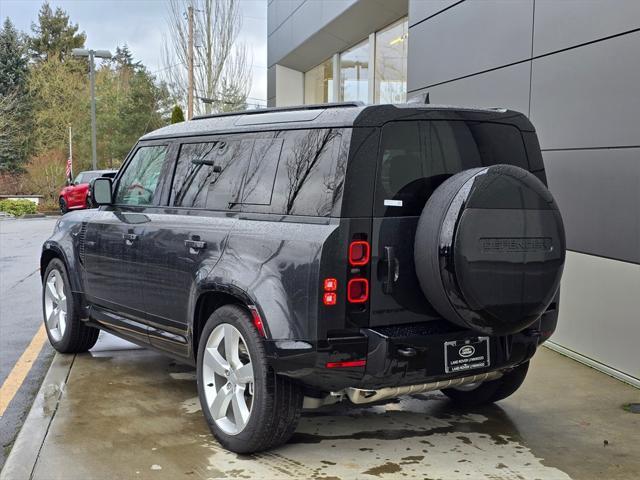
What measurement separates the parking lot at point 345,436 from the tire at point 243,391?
0.43ft

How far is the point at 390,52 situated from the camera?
43.9 ft

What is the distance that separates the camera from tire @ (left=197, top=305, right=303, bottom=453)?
3688 millimetres

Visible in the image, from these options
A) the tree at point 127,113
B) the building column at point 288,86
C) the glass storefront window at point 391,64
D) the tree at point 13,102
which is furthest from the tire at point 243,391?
the tree at point 127,113

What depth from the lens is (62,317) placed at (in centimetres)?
611

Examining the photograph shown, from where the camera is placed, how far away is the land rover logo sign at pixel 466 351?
12.1 feet

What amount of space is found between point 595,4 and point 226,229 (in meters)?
3.77

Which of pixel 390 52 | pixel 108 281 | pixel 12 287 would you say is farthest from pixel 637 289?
pixel 390 52

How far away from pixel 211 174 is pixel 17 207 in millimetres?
26288

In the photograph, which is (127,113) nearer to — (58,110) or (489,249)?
(58,110)

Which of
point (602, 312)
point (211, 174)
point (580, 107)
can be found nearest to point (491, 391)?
point (602, 312)

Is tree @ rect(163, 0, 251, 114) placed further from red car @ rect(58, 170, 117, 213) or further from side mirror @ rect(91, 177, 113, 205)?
side mirror @ rect(91, 177, 113, 205)

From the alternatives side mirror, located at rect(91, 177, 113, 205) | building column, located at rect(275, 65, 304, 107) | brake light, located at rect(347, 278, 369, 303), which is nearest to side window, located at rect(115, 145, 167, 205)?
side mirror, located at rect(91, 177, 113, 205)

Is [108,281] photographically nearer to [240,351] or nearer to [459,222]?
[240,351]

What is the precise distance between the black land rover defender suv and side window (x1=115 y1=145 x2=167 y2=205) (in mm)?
812
